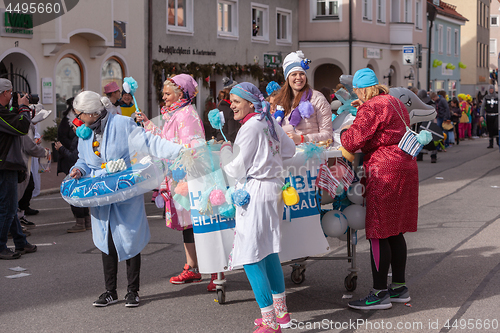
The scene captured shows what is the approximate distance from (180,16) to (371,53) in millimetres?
13154

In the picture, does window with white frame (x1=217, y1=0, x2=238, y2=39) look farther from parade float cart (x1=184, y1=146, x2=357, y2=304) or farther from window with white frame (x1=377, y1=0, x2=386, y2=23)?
parade float cart (x1=184, y1=146, x2=357, y2=304)

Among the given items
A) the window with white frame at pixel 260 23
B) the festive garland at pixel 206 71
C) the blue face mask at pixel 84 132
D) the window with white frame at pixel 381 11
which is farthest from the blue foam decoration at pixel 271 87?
the window with white frame at pixel 381 11

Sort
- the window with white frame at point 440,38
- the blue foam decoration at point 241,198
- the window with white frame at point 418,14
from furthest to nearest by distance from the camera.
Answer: the window with white frame at point 440,38 → the window with white frame at point 418,14 → the blue foam decoration at point 241,198

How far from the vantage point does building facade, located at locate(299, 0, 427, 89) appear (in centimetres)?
3095

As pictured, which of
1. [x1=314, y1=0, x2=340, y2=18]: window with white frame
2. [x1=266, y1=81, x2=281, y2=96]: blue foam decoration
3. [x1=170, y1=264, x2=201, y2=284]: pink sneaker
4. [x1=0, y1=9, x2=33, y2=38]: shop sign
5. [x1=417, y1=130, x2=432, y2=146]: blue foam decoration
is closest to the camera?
[x1=417, y1=130, x2=432, y2=146]: blue foam decoration

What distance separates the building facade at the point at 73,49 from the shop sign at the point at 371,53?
1455cm

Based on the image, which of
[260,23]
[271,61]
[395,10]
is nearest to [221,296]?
[271,61]

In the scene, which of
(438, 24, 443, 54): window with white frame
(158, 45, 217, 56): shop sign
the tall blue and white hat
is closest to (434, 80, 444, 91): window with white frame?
(438, 24, 443, 54): window with white frame

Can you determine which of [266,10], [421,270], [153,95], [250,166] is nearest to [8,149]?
[250,166]

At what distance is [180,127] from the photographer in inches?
235

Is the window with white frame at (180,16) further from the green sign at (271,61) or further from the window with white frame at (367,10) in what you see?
the window with white frame at (367,10)

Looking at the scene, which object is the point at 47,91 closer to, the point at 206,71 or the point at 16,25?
the point at 16,25

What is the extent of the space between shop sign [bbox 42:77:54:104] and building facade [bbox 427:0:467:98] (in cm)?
3002

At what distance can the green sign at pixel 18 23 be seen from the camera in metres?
15.6
